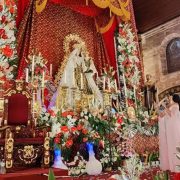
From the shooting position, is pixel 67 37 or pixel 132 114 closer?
pixel 132 114

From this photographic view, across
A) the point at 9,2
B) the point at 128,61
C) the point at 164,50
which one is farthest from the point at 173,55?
the point at 9,2

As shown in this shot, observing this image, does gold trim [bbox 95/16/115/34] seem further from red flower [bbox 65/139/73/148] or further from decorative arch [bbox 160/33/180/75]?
decorative arch [bbox 160/33/180/75]

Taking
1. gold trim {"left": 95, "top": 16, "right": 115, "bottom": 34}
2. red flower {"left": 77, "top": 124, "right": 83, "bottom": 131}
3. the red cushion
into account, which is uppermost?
gold trim {"left": 95, "top": 16, "right": 115, "bottom": 34}

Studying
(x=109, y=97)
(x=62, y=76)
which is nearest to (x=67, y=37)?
(x=62, y=76)

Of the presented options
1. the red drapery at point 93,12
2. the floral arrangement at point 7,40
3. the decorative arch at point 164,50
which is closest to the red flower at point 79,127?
the floral arrangement at point 7,40

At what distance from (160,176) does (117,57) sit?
5.12 meters

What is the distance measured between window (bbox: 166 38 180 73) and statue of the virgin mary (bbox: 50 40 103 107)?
4.79 m

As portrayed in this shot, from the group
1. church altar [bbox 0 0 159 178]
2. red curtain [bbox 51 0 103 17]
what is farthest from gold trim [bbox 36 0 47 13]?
red curtain [bbox 51 0 103 17]

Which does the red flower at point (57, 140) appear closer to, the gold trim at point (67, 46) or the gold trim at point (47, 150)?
the gold trim at point (47, 150)

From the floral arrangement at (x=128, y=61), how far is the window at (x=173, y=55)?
3799mm

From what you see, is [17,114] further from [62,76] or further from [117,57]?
[117,57]

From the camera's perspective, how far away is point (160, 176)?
147cm

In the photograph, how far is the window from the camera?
979cm

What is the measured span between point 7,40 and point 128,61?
294 centimetres
